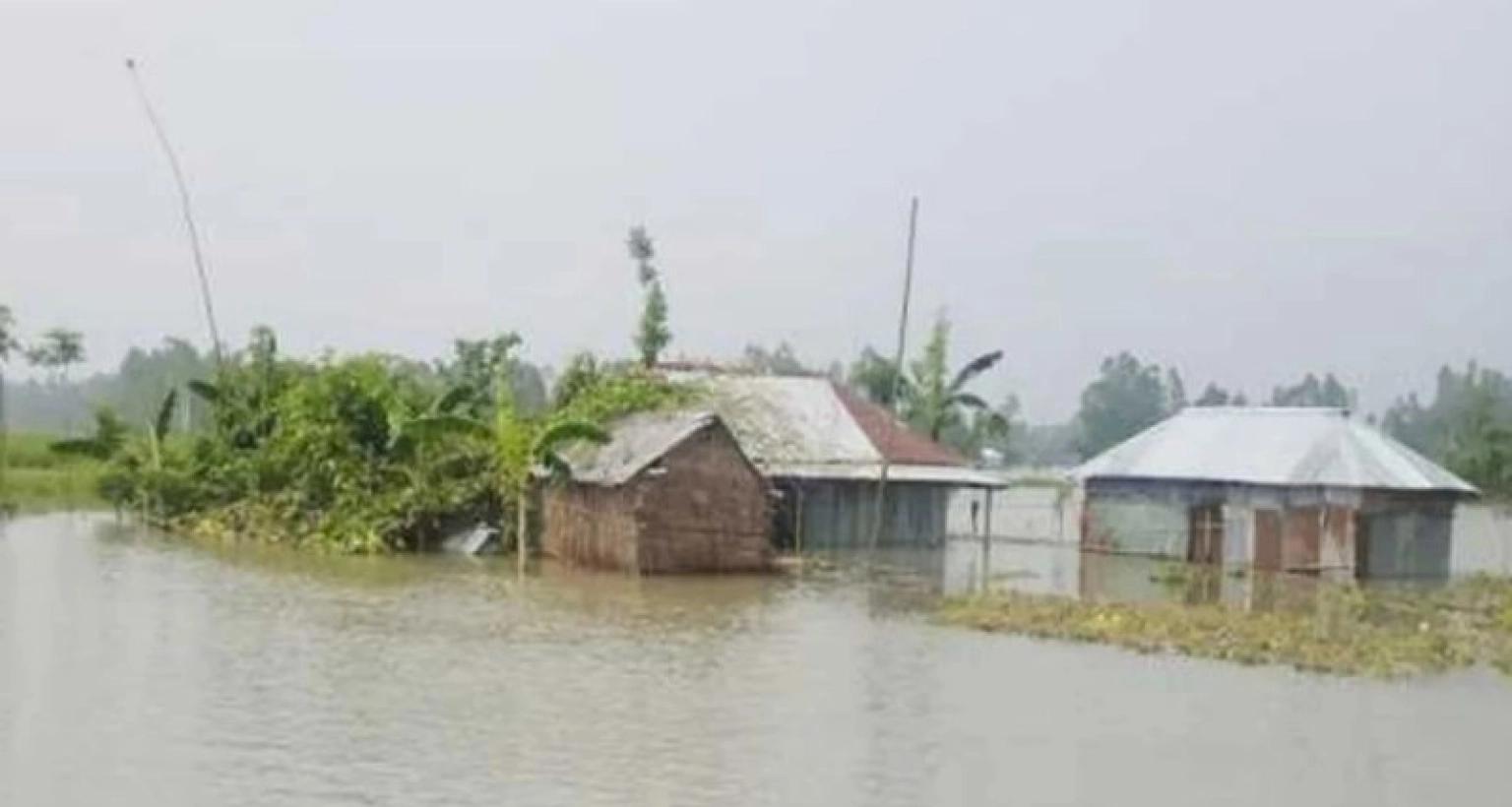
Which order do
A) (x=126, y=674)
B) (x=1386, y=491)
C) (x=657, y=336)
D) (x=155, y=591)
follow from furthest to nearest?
1. (x=657, y=336)
2. (x=1386, y=491)
3. (x=155, y=591)
4. (x=126, y=674)

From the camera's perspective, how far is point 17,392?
146 meters

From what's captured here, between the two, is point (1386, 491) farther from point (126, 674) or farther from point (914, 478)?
point (126, 674)

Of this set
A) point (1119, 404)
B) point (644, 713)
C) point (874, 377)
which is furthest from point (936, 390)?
point (1119, 404)

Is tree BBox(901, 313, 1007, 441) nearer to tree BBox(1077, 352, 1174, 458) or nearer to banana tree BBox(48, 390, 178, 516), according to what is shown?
banana tree BBox(48, 390, 178, 516)

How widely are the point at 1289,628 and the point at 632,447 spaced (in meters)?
11.9

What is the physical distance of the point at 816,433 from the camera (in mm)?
37438

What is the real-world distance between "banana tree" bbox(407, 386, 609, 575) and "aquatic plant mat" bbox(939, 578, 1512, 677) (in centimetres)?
842

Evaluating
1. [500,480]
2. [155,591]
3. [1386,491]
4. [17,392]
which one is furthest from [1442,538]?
[17,392]

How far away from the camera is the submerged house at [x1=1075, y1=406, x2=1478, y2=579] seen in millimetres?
33344

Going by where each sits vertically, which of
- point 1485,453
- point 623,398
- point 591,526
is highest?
point 1485,453

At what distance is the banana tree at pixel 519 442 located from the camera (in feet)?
104

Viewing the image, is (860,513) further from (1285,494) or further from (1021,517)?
(1021,517)

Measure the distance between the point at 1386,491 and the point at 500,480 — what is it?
1528cm

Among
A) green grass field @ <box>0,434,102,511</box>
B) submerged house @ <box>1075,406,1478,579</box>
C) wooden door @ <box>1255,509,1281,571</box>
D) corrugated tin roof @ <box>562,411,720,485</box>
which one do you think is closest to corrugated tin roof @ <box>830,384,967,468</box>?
submerged house @ <box>1075,406,1478,579</box>
